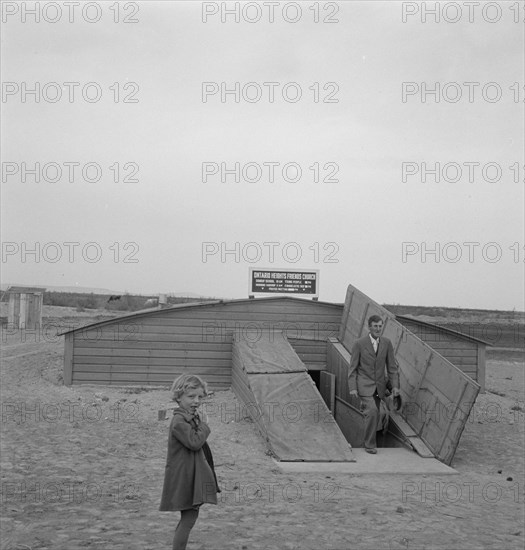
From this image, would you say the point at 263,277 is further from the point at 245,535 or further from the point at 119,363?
the point at 245,535

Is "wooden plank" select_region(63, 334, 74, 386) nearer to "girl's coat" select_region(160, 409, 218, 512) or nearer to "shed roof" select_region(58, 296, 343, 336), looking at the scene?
"shed roof" select_region(58, 296, 343, 336)

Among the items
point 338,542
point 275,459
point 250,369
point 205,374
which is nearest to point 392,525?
point 338,542

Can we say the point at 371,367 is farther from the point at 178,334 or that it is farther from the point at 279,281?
the point at 178,334

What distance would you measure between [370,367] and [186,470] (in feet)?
18.4

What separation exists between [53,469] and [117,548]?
9.36 feet

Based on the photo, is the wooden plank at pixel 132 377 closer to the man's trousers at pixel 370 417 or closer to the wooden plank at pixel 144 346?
the wooden plank at pixel 144 346

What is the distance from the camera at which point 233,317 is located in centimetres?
1448

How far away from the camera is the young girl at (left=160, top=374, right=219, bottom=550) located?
457 cm

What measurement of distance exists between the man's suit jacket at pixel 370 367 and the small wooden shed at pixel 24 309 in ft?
71.9

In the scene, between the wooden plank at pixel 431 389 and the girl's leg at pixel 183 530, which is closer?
the girl's leg at pixel 183 530

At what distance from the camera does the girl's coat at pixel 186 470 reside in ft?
15.0

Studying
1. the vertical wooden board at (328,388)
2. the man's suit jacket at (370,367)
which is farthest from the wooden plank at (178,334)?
the man's suit jacket at (370,367)

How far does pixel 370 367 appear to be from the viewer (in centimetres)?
984

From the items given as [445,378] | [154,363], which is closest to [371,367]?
Answer: [445,378]
